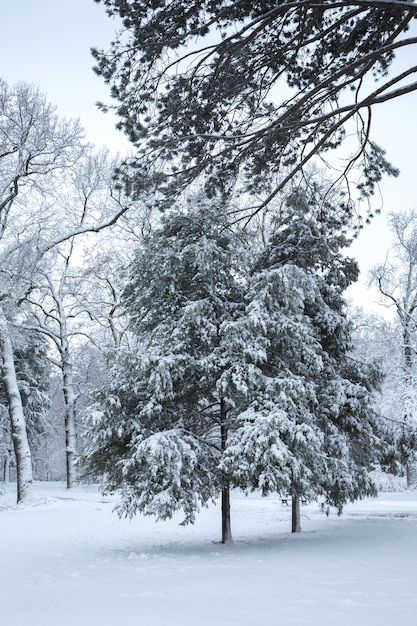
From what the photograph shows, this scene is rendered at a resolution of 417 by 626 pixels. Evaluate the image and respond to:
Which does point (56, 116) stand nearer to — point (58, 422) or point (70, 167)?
point (70, 167)

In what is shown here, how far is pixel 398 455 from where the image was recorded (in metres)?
12.5

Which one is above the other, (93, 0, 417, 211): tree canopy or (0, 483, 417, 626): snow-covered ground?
(93, 0, 417, 211): tree canopy

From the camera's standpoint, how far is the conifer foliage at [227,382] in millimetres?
9398

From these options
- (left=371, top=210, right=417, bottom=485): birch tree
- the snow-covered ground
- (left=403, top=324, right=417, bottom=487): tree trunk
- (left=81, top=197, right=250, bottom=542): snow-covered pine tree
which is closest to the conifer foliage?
(left=81, top=197, right=250, bottom=542): snow-covered pine tree

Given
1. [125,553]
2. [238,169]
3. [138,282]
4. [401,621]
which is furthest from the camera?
[138,282]

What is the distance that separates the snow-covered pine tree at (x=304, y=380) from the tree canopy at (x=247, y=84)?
1.41 metres

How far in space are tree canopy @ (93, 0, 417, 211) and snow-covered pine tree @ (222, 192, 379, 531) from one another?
4.63ft

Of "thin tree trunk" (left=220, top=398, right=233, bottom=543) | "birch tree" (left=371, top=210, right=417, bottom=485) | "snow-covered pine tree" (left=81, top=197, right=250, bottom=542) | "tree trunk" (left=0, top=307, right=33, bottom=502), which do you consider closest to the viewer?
"snow-covered pine tree" (left=81, top=197, right=250, bottom=542)

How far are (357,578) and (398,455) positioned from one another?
569 centimetres

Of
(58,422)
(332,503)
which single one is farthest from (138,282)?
(58,422)

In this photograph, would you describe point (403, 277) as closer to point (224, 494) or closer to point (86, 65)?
point (224, 494)

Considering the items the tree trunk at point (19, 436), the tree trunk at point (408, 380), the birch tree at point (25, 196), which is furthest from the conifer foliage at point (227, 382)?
the tree trunk at point (19, 436)

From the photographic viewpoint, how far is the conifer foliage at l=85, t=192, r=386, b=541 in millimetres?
9398

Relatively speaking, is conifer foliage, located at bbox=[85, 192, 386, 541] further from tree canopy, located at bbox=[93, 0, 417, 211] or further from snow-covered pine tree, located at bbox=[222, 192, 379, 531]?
tree canopy, located at bbox=[93, 0, 417, 211]
